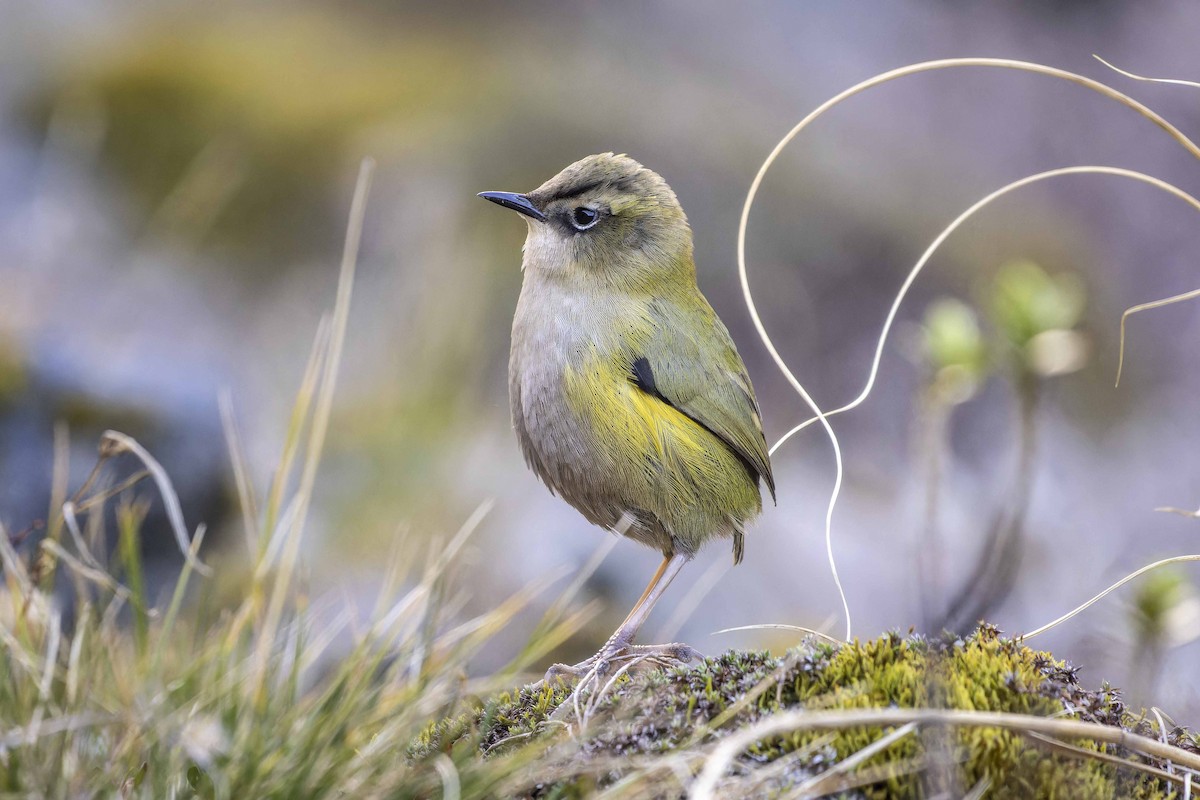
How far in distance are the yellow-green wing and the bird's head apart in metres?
0.20

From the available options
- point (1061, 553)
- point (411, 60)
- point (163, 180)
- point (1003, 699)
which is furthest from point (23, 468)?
point (1061, 553)

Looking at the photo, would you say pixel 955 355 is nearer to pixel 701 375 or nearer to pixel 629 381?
pixel 629 381

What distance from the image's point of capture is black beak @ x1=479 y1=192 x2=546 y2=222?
4141 millimetres

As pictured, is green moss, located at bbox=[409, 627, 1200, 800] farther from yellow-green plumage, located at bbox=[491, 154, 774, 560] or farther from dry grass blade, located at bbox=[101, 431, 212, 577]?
yellow-green plumage, located at bbox=[491, 154, 774, 560]

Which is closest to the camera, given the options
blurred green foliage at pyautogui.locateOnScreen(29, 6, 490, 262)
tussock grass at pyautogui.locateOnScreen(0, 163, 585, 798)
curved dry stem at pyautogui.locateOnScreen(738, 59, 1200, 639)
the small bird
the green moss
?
tussock grass at pyautogui.locateOnScreen(0, 163, 585, 798)

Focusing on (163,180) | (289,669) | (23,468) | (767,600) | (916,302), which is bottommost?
(23,468)

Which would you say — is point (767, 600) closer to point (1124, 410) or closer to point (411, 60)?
point (1124, 410)

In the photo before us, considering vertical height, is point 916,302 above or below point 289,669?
above

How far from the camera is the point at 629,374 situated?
3906mm

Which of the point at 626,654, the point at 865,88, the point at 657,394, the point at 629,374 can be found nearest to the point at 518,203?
the point at 629,374

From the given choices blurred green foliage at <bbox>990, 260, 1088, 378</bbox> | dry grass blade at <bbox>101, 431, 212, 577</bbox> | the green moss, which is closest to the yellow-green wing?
the green moss

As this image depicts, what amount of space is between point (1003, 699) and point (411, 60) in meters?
8.09

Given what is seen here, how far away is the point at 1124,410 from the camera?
8312 millimetres

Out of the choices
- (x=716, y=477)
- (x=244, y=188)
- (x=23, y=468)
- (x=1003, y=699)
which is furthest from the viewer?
(x=244, y=188)
